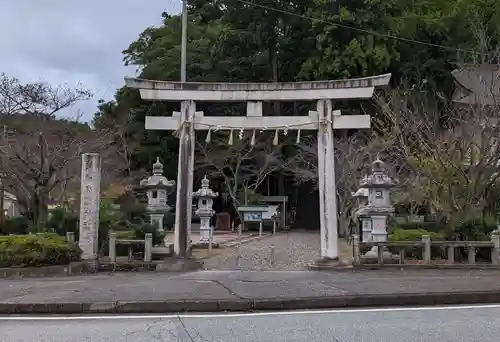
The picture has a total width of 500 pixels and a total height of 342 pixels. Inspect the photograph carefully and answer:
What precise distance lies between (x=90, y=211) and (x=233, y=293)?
6522 mm

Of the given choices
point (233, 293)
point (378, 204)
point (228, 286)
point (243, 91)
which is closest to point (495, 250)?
point (378, 204)

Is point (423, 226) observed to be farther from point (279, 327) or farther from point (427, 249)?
point (279, 327)

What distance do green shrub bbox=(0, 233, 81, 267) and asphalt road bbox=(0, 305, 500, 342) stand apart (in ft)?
18.2

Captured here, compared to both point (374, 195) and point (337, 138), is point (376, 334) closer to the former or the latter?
point (374, 195)

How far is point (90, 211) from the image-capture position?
47.2ft

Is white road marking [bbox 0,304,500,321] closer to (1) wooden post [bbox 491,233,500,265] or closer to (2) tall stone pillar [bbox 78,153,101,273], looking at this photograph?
(2) tall stone pillar [bbox 78,153,101,273]

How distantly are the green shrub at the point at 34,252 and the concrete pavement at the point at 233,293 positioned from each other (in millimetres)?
974

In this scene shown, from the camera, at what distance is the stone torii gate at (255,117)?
586 inches

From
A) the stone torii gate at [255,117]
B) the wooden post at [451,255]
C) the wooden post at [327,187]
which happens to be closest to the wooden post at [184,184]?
the stone torii gate at [255,117]

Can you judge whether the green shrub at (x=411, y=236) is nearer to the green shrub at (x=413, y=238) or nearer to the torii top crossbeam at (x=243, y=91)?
the green shrub at (x=413, y=238)

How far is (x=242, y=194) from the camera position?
1379 inches

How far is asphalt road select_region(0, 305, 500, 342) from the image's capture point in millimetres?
6332

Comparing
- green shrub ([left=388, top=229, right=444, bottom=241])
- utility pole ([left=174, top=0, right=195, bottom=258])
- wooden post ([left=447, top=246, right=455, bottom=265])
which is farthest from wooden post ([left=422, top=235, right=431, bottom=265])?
utility pole ([left=174, top=0, right=195, bottom=258])

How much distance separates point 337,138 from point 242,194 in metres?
7.80
